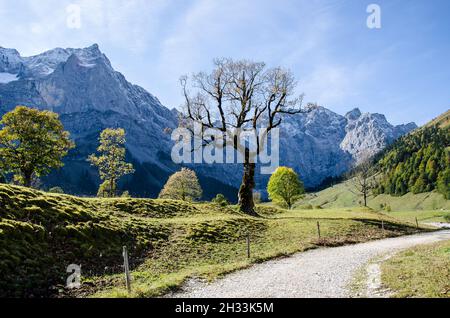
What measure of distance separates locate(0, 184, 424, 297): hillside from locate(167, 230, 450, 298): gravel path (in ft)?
4.54

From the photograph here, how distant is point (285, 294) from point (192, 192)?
9134 centimetres

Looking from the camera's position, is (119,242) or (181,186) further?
(181,186)

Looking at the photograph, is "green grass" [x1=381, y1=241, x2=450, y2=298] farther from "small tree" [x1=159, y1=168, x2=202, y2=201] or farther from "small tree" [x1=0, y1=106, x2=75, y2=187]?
"small tree" [x1=159, y1=168, x2=202, y2=201]

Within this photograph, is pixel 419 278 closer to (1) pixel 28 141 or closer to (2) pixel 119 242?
(2) pixel 119 242

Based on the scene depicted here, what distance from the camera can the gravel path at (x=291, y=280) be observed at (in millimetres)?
14633

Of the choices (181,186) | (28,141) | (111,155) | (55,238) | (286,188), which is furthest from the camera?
(286,188)

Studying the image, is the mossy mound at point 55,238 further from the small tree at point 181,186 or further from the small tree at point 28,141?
the small tree at point 181,186

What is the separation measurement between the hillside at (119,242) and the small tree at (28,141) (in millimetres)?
19918

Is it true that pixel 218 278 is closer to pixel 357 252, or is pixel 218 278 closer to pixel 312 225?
pixel 357 252

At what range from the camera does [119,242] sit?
994 inches

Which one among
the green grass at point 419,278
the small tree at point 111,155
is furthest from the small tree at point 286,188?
the green grass at point 419,278

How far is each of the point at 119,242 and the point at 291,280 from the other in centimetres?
1387

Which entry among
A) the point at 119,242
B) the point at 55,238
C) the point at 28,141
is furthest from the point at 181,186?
the point at 55,238

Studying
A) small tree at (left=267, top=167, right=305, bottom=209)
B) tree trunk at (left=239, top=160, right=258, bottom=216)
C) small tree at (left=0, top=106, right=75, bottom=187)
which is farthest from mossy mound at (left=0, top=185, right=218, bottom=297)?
small tree at (left=267, top=167, right=305, bottom=209)
